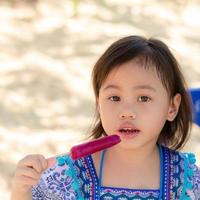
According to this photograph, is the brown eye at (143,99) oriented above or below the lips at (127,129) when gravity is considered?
above

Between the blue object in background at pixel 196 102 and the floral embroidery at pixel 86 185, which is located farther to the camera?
the blue object in background at pixel 196 102

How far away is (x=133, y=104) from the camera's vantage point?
1.54 metres

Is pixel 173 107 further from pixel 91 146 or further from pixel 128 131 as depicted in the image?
pixel 91 146

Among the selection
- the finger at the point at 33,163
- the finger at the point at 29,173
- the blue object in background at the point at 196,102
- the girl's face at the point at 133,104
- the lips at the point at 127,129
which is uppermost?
the blue object in background at the point at 196,102

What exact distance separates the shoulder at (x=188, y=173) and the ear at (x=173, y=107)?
10 centimetres

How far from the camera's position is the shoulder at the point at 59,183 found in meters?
1.60

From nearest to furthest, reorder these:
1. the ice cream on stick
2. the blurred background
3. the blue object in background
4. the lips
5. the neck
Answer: the ice cream on stick, the lips, the neck, the blue object in background, the blurred background

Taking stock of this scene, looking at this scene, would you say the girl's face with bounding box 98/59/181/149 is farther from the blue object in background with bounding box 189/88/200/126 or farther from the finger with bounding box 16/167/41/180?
the blue object in background with bounding box 189/88/200/126

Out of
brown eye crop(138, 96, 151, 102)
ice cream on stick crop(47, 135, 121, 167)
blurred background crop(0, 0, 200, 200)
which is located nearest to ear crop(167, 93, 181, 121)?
brown eye crop(138, 96, 151, 102)

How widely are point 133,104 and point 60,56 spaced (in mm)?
3162

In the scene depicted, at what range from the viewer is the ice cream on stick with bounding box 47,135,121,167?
4.55 ft

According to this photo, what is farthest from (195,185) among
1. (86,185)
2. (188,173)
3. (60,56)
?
(60,56)

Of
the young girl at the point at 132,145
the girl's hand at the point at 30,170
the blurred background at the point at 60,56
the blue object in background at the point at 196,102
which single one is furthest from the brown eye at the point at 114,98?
the blurred background at the point at 60,56

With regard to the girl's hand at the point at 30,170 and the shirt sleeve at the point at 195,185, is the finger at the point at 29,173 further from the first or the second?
the shirt sleeve at the point at 195,185
